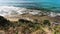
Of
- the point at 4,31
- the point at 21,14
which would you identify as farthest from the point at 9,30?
the point at 21,14

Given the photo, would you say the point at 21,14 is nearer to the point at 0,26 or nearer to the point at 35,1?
the point at 0,26

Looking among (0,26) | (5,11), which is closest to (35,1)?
(5,11)

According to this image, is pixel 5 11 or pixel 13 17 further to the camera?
pixel 5 11

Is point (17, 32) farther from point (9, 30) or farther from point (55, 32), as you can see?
point (55, 32)

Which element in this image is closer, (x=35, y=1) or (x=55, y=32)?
(x=55, y=32)

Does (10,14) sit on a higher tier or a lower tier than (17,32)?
lower

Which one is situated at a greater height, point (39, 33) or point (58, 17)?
point (39, 33)

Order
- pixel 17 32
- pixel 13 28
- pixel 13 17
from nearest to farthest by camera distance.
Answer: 1. pixel 17 32
2. pixel 13 28
3. pixel 13 17

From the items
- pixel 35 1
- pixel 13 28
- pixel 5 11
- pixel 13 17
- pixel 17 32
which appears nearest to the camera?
pixel 17 32

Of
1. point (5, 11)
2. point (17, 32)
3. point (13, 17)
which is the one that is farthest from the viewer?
point (5, 11)
